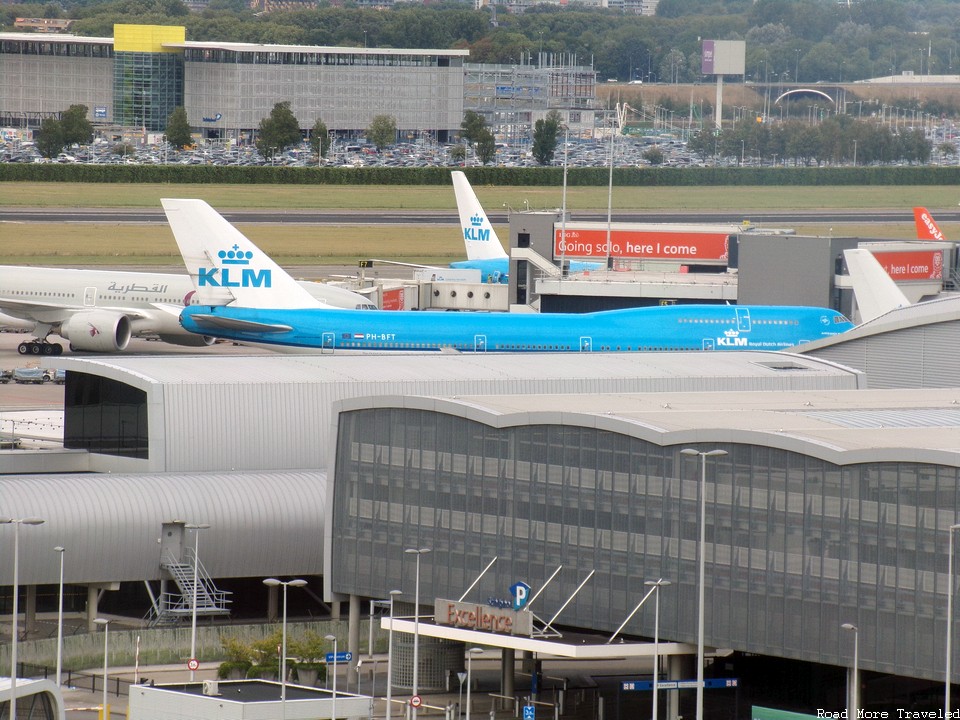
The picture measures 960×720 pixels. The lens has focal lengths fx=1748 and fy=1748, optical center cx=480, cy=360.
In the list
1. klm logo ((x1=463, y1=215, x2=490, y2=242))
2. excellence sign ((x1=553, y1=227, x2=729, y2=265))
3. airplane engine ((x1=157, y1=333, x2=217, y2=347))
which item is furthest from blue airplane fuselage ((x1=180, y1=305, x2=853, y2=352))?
klm logo ((x1=463, y1=215, x2=490, y2=242))

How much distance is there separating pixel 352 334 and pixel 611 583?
34.7 m

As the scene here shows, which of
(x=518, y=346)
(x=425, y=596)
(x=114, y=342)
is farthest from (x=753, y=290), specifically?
(x=425, y=596)

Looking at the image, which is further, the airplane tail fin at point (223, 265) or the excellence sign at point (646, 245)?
the excellence sign at point (646, 245)

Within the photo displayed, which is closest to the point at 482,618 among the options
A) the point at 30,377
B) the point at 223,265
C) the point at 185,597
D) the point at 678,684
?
the point at 678,684

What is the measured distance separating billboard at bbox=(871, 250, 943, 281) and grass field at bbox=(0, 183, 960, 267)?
44484 mm

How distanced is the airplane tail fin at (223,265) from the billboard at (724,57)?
10712 cm

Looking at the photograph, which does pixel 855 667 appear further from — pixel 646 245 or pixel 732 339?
pixel 646 245

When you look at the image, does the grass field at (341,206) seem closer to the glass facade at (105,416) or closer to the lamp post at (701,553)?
the glass facade at (105,416)

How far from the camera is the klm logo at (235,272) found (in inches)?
2945

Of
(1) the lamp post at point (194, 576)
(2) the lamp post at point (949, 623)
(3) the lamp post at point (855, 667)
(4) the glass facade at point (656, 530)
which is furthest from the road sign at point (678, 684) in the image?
Result: (1) the lamp post at point (194, 576)

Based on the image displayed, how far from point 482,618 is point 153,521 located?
37.3 ft

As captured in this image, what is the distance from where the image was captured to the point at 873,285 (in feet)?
234

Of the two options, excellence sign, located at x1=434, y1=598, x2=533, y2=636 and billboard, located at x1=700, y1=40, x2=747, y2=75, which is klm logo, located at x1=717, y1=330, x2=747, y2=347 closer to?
excellence sign, located at x1=434, y1=598, x2=533, y2=636

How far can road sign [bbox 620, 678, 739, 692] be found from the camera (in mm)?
35375
